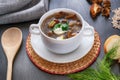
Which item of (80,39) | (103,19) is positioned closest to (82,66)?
(80,39)

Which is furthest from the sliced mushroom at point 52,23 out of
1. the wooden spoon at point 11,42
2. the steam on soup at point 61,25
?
the wooden spoon at point 11,42

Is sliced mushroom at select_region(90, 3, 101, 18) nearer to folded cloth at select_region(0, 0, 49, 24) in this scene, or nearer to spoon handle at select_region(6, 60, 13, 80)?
folded cloth at select_region(0, 0, 49, 24)

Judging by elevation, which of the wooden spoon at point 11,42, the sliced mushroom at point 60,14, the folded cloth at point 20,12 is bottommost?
the wooden spoon at point 11,42

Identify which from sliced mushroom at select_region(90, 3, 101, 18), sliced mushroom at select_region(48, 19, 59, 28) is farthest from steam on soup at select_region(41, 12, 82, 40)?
sliced mushroom at select_region(90, 3, 101, 18)

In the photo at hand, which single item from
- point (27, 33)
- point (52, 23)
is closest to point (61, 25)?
point (52, 23)

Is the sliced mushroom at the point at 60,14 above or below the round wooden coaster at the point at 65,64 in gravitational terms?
above

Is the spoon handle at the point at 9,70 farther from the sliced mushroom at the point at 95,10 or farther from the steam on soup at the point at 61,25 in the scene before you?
the sliced mushroom at the point at 95,10

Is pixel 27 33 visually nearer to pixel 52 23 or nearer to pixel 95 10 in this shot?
pixel 52 23

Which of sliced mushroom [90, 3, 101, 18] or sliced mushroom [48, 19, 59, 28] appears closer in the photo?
sliced mushroom [48, 19, 59, 28]
